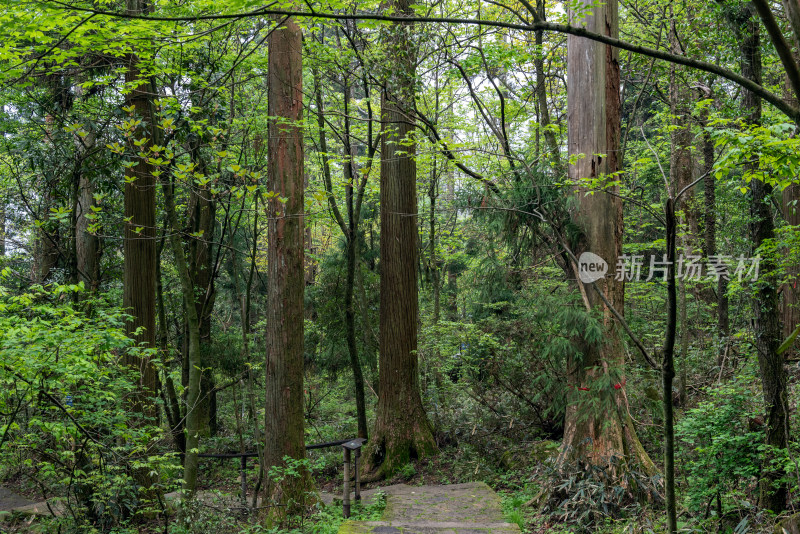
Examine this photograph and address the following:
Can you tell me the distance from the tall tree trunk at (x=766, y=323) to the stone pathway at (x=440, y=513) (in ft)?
8.06

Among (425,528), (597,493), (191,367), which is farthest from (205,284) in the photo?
(597,493)

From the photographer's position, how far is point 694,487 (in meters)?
5.57

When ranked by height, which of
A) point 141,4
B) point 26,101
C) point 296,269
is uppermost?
point 141,4

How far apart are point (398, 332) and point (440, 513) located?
3.66 metres

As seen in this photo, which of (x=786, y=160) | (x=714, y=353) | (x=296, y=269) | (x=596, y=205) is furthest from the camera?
(x=714, y=353)

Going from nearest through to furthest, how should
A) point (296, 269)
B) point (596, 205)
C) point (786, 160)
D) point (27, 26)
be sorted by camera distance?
point (786, 160) → point (27, 26) → point (596, 205) → point (296, 269)

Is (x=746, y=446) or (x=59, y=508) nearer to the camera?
(x=746, y=446)

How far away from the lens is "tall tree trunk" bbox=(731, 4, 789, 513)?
529 centimetres

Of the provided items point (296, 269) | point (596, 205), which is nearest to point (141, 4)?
point (296, 269)

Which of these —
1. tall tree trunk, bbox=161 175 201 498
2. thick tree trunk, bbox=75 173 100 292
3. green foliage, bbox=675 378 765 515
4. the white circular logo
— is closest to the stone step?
green foliage, bbox=675 378 765 515

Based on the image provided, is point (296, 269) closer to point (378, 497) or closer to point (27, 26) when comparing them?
point (378, 497)

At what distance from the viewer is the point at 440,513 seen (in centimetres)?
619

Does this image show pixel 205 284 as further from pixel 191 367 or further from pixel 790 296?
pixel 790 296

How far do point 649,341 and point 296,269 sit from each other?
21.3 ft
